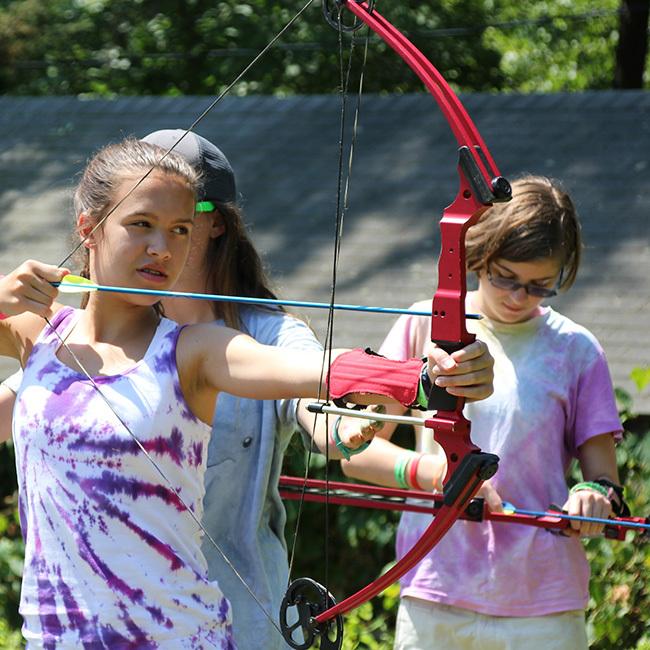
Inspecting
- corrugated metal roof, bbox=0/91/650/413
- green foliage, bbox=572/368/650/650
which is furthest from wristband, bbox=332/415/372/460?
corrugated metal roof, bbox=0/91/650/413

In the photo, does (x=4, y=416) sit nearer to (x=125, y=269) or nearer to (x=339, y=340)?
(x=125, y=269)

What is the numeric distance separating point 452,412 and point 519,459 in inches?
28.3

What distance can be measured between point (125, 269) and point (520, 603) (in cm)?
115

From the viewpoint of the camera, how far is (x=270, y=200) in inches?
238

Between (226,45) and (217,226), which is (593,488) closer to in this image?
(217,226)

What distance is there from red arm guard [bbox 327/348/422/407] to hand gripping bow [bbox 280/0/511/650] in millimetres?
50

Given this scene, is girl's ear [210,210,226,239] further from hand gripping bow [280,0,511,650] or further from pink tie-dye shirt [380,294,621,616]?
hand gripping bow [280,0,511,650]

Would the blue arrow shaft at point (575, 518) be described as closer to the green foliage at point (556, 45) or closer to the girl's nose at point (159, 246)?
the girl's nose at point (159, 246)

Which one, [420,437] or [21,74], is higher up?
[420,437]

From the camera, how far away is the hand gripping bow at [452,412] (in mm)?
1578

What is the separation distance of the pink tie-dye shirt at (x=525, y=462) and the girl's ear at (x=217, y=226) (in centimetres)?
48

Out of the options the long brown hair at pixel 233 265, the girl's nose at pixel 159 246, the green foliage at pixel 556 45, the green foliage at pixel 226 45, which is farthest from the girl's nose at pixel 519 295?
the green foliage at pixel 556 45

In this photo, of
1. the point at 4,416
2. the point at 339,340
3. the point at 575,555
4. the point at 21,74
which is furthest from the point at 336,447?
the point at 21,74

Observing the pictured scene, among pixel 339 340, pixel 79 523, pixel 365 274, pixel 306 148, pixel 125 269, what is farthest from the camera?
pixel 306 148
